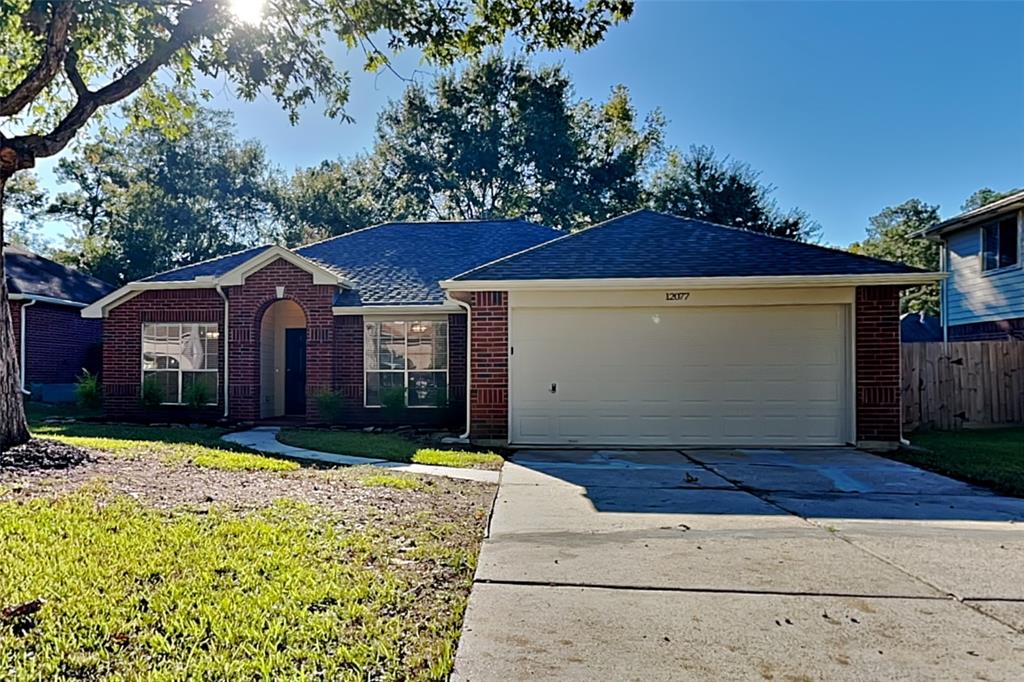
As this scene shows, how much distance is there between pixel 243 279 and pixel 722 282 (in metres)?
9.42

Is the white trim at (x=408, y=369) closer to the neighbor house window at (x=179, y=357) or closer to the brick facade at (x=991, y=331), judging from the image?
the neighbor house window at (x=179, y=357)

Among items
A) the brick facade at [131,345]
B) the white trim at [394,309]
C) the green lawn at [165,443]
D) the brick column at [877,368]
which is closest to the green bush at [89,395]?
the brick facade at [131,345]

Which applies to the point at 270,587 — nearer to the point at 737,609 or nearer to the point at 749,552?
the point at 737,609

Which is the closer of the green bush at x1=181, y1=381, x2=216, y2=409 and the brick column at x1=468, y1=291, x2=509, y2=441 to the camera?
the brick column at x1=468, y1=291, x2=509, y2=441

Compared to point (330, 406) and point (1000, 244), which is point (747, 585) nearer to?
point (330, 406)

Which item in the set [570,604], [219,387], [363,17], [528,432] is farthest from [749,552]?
[219,387]

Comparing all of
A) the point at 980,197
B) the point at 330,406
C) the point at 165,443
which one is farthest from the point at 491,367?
the point at 980,197

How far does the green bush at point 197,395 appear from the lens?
13.1 metres

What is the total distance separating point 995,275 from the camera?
15.7 metres

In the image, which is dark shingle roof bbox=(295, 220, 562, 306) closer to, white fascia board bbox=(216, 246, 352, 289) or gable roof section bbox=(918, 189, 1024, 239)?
white fascia board bbox=(216, 246, 352, 289)

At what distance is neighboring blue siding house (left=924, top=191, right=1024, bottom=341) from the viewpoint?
15.1 metres

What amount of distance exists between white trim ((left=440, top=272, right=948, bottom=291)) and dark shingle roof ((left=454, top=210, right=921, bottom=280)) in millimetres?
98

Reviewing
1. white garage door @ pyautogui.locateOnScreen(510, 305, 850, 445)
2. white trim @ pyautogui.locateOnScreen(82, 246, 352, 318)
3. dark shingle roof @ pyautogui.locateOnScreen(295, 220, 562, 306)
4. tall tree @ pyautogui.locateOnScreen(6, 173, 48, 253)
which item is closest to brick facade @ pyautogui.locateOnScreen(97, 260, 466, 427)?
white trim @ pyautogui.locateOnScreen(82, 246, 352, 318)

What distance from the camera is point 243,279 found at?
13117 mm
